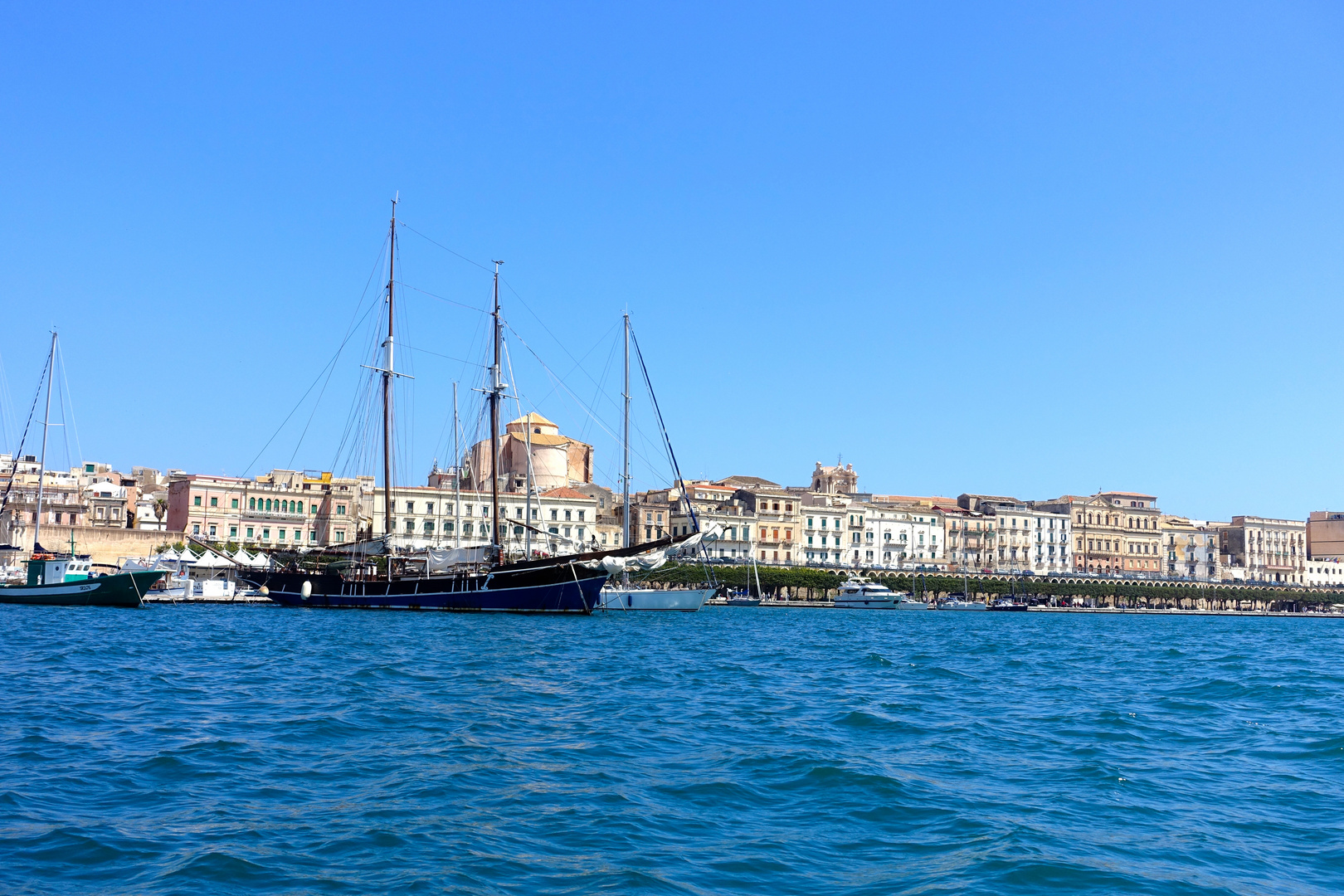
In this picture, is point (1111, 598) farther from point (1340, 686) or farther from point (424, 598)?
point (1340, 686)

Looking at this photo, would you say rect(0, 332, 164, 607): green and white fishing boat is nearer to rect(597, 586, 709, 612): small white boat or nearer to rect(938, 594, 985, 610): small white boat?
rect(597, 586, 709, 612): small white boat

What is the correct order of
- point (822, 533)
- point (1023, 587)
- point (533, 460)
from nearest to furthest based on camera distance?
point (533, 460), point (1023, 587), point (822, 533)

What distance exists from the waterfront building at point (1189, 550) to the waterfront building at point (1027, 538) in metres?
13.7

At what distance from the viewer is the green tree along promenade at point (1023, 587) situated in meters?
95.3

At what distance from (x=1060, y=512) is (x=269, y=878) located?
5077 inches

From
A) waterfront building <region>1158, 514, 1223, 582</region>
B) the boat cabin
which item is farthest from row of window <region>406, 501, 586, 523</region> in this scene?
waterfront building <region>1158, 514, 1223, 582</region>

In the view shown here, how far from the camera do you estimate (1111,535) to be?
130m

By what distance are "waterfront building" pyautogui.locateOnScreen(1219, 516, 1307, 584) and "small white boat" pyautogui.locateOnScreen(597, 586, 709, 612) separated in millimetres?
93222

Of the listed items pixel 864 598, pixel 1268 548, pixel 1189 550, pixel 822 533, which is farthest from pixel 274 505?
pixel 1268 548

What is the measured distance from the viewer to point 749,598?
302ft

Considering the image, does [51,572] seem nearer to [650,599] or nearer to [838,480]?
[650,599]

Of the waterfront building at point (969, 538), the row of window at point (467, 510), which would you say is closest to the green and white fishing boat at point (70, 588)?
the row of window at point (467, 510)

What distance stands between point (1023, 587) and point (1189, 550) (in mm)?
33903

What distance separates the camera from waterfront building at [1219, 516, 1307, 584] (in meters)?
137
